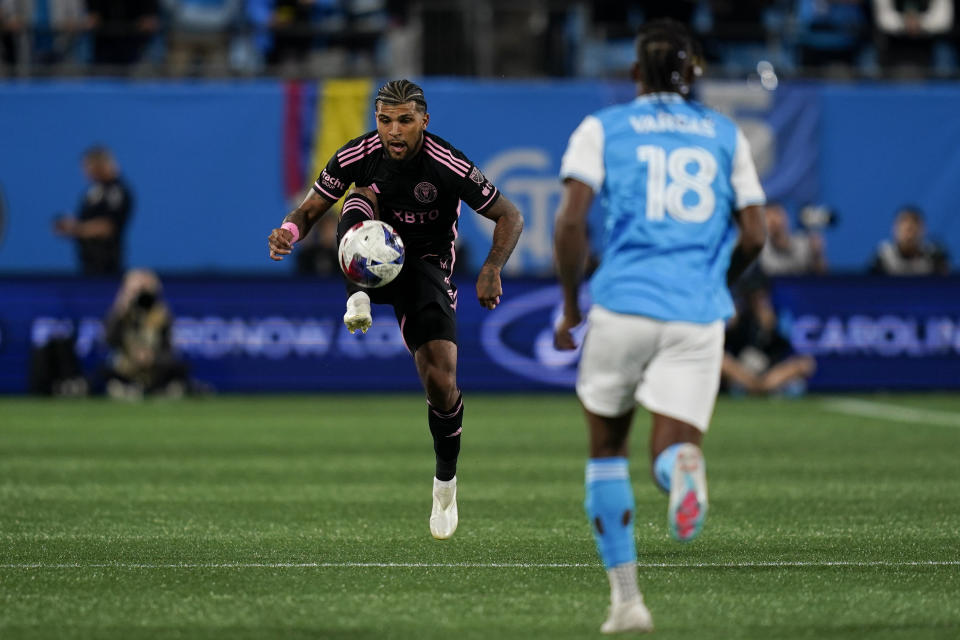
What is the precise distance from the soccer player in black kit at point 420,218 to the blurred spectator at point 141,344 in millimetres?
10415

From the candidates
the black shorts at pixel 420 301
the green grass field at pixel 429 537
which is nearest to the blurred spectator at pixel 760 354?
the green grass field at pixel 429 537

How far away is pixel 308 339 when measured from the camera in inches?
772

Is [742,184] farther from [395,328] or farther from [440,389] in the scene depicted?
[395,328]

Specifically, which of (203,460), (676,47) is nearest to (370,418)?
(203,460)

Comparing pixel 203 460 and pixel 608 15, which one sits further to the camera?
pixel 608 15

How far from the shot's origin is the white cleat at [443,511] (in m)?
8.59

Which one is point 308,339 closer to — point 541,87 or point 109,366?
point 109,366

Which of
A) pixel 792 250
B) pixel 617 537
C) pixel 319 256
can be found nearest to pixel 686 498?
pixel 617 537

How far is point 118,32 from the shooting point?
2289 centimetres

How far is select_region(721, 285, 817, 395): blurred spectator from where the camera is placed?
63.3ft

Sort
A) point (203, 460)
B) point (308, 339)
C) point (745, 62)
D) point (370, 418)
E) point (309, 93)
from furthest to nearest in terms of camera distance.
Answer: point (745, 62) → point (309, 93) → point (308, 339) → point (370, 418) → point (203, 460)

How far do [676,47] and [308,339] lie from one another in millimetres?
13816

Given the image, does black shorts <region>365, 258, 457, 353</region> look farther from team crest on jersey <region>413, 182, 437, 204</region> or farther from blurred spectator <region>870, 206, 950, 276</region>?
blurred spectator <region>870, 206, 950, 276</region>

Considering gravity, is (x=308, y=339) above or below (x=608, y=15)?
below
